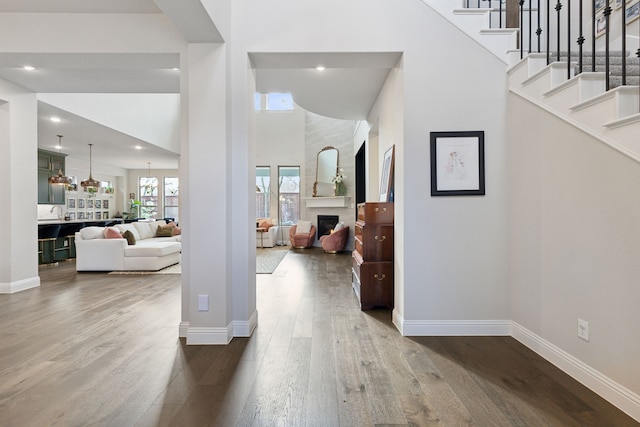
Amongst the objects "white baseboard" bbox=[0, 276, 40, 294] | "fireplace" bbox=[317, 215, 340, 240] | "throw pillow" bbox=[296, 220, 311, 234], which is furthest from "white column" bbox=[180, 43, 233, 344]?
"fireplace" bbox=[317, 215, 340, 240]

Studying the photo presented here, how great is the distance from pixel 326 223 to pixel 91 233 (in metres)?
5.73

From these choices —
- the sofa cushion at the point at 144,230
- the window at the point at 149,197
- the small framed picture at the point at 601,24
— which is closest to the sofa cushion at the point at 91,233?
the sofa cushion at the point at 144,230

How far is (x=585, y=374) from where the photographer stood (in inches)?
82.0

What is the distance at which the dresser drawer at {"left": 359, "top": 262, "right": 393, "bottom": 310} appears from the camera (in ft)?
12.2

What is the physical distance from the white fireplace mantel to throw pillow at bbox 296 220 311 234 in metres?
0.55

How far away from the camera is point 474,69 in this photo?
289 cm

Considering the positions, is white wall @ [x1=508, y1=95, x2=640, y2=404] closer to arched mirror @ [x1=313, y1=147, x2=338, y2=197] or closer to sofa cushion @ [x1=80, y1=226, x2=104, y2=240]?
sofa cushion @ [x1=80, y1=226, x2=104, y2=240]

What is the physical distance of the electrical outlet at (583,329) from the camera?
6.80ft

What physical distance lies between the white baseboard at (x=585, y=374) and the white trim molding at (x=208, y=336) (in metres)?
2.41

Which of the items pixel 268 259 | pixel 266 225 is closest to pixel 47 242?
pixel 268 259

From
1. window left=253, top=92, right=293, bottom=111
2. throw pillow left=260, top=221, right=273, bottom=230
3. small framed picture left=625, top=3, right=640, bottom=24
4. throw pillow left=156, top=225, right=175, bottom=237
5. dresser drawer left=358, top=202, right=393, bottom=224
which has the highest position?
window left=253, top=92, right=293, bottom=111

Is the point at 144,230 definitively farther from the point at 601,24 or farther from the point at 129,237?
the point at 601,24

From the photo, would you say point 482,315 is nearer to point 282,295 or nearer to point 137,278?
point 282,295

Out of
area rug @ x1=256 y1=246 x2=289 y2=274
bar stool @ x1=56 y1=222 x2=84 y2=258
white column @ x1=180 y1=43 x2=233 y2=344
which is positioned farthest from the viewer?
bar stool @ x1=56 y1=222 x2=84 y2=258
